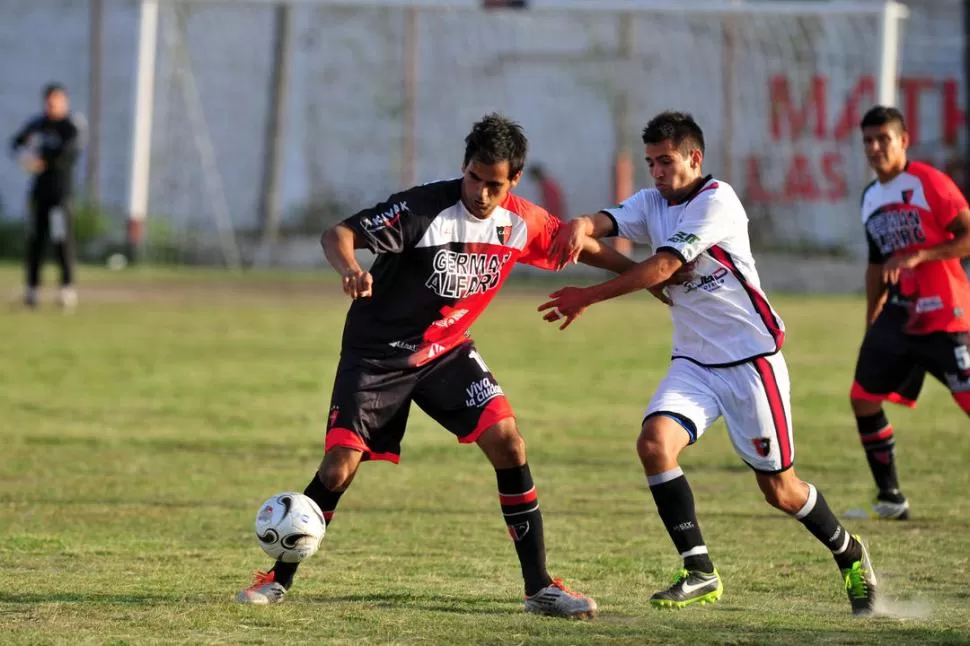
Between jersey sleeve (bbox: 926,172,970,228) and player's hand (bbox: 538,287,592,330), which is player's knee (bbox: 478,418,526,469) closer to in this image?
player's hand (bbox: 538,287,592,330)

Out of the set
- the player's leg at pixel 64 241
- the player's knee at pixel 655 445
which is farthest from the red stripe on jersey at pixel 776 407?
the player's leg at pixel 64 241

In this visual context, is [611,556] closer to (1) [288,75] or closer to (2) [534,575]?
(2) [534,575]

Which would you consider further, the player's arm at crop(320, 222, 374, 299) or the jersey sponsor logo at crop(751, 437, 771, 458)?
the jersey sponsor logo at crop(751, 437, 771, 458)

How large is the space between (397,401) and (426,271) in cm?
53

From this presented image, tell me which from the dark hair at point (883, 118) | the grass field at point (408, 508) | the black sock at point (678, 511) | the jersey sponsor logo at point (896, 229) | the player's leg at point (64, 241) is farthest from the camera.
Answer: the player's leg at point (64, 241)

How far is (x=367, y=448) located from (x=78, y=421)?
6021mm

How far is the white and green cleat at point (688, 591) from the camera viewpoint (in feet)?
19.9

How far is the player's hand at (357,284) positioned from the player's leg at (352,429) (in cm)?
57

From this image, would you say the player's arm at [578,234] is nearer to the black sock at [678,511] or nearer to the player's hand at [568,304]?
the player's hand at [568,304]

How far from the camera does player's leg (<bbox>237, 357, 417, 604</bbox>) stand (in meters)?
6.17

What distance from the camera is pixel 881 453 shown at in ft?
28.4

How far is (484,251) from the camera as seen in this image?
20.6ft

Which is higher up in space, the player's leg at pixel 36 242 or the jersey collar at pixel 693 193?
the jersey collar at pixel 693 193

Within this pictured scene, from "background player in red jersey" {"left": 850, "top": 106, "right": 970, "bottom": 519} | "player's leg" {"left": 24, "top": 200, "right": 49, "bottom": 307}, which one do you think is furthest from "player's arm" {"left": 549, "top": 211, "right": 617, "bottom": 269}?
"player's leg" {"left": 24, "top": 200, "right": 49, "bottom": 307}
